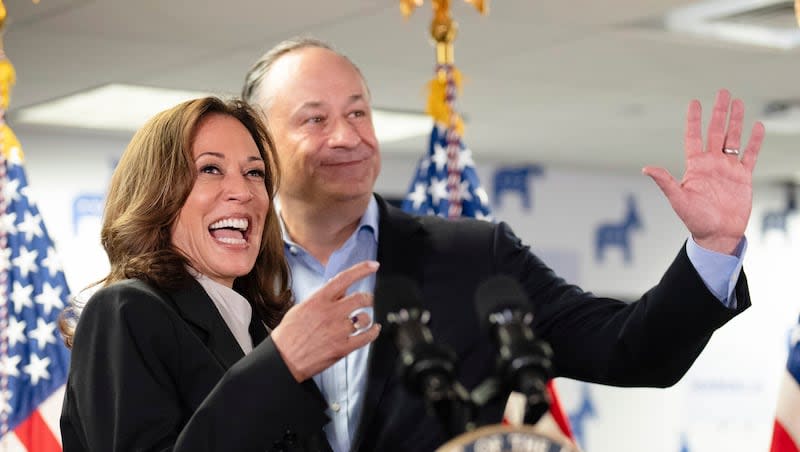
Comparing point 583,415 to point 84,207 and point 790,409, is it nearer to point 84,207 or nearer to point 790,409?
point 84,207

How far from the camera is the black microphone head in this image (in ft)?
4.30

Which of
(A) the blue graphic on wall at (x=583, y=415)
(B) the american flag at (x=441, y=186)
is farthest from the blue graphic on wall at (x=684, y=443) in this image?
(B) the american flag at (x=441, y=186)

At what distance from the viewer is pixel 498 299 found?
1.32 m

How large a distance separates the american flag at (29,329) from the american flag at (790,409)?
2.03m

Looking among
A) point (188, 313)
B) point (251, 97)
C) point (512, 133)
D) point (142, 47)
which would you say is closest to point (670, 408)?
point (512, 133)

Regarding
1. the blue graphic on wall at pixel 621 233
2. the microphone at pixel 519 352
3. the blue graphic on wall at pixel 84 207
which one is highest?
the microphone at pixel 519 352

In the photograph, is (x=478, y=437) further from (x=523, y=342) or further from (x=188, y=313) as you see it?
(x=188, y=313)

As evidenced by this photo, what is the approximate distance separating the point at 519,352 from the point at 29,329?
9.02 feet

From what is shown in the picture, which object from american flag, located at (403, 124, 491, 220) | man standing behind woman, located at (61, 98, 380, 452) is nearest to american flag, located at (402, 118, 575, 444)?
american flag, located at (403, 124, 491, 220)

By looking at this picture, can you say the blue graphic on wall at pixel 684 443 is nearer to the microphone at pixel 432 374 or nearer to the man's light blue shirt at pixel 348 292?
the man's light blue shirt at pixel 348 292

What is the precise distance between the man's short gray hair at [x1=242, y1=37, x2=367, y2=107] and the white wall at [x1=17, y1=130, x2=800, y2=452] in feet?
23.1

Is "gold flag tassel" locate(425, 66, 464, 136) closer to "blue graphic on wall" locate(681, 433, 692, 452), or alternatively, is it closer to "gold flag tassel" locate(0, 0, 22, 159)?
"gold flag tassel" locate(0, 0, 22, 159)

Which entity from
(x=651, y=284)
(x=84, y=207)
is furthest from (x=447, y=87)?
(x=651, y=284)

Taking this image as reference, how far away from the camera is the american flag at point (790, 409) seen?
2738 mm
